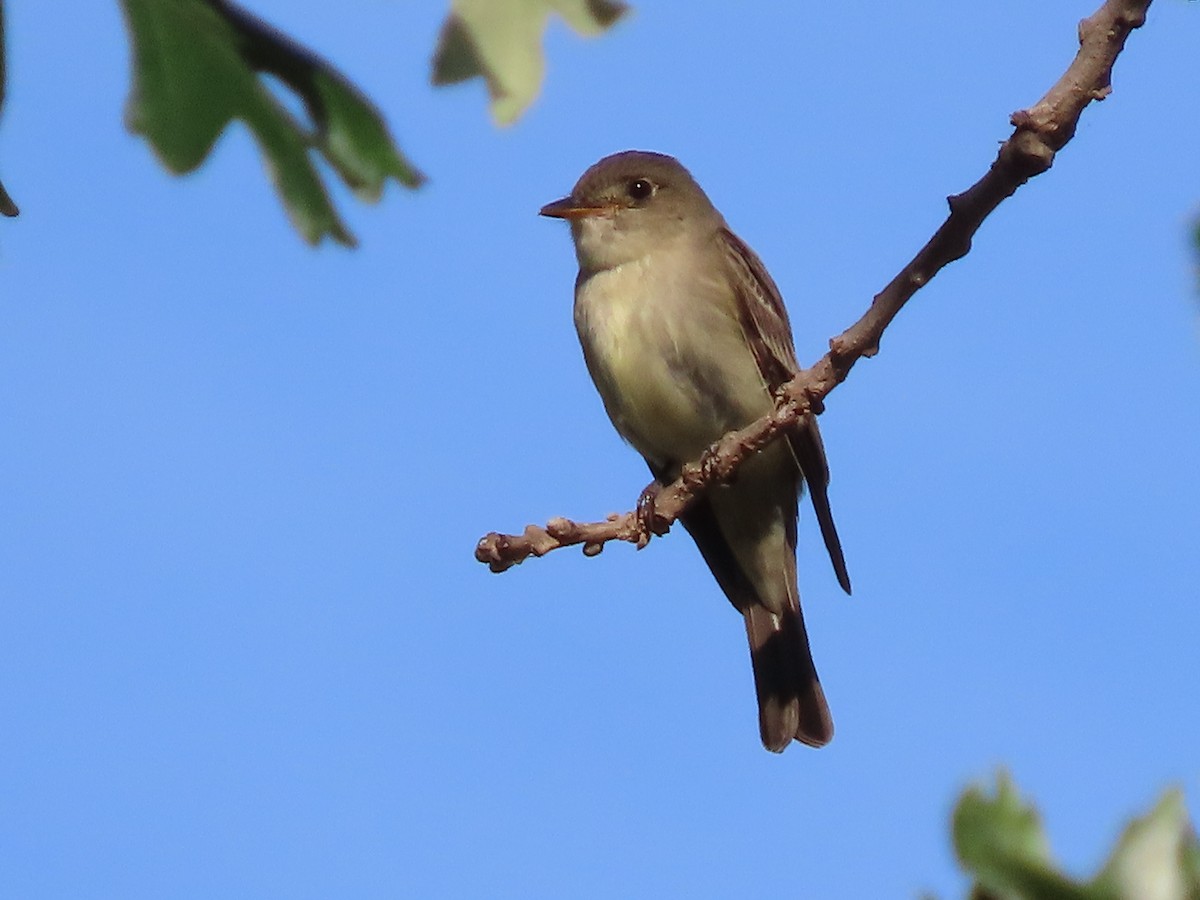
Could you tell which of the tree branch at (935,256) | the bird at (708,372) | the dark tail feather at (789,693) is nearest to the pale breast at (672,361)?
the bird at (708,372)

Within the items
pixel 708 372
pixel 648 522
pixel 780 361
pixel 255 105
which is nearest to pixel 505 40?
pixel 255 105

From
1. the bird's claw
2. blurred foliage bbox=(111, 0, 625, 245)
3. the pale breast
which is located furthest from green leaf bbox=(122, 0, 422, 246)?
the pale breast

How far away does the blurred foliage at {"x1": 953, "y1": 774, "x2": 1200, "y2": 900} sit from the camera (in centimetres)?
114

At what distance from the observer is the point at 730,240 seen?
24.9 feet

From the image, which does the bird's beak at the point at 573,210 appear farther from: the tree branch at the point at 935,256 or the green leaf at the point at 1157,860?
the green leaf at the point at 1157,860

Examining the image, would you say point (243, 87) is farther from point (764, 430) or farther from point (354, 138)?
point (764, 430)

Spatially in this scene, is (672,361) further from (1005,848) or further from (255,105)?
(1005,848)

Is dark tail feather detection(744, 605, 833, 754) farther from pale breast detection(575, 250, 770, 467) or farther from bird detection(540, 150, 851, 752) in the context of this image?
pale breast detection(575, 250, 770, 467)

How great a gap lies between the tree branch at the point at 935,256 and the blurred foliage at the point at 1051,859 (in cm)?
170

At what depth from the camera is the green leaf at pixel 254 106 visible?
1.72 m

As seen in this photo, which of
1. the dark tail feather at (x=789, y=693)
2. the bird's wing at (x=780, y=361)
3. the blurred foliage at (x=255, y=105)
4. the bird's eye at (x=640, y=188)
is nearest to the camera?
the blurred foliage at (x=255, y=105)

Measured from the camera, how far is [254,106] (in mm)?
1801

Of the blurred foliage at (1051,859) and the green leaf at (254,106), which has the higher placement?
the green leaf at (254,106)

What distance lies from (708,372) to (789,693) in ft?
5.32
